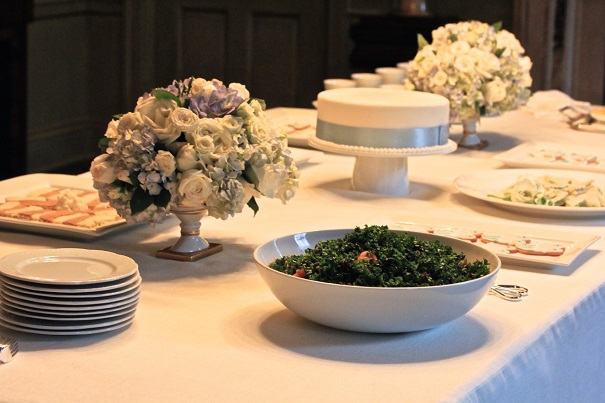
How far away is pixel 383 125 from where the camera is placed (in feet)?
7.16

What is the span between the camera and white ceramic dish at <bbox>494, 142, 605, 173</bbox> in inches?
98.4

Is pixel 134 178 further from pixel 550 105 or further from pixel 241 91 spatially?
pixel 550 105

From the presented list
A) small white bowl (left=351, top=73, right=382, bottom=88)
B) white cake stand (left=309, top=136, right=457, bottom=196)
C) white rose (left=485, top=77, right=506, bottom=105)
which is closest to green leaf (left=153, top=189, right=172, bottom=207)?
white cake stand (left=309, top=136, right=457, bottom=196)

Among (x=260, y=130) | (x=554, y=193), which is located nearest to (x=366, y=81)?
(x=554, y=193)

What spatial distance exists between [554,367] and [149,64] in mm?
5815

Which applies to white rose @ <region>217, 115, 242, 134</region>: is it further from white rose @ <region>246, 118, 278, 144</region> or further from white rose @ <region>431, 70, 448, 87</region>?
white rose @ <region>431, 70, 448, 87</region>

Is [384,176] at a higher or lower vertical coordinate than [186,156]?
lower

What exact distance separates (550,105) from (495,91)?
930 mm

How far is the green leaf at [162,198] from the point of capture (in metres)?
1.58

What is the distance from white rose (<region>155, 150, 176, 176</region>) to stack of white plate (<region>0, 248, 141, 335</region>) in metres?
0.24

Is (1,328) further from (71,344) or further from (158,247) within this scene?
(158,247)

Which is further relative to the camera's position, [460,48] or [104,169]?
[460,48]

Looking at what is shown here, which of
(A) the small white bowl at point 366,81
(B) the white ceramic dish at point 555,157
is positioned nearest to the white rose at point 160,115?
(B) the white ceramic dish at point 555,157

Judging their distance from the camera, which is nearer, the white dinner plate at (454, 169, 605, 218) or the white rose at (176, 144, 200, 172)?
the white rose at (176, 144, 200, 172)
